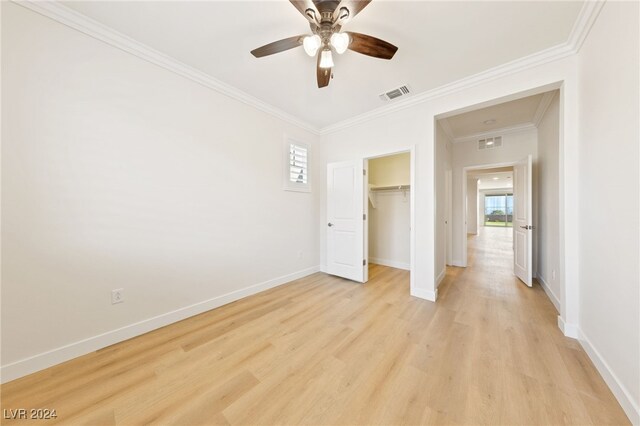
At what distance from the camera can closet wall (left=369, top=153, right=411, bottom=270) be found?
13.9 ft

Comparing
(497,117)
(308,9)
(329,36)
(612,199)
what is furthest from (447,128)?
(308,9)

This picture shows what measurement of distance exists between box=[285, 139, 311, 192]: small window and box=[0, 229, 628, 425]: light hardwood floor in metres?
1.99

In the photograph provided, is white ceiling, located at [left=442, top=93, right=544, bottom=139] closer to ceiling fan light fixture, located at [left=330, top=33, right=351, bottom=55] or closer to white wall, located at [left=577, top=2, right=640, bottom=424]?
white wall, located at [left=577, top=2, right=640, bottom=424]

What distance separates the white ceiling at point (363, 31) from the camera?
164 centimetres

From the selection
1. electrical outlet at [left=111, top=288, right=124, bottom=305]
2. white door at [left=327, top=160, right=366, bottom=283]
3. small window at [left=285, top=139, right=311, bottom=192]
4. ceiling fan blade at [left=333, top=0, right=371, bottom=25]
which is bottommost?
electrical outlet at [left=111, top=288, right=124, bottom=305]

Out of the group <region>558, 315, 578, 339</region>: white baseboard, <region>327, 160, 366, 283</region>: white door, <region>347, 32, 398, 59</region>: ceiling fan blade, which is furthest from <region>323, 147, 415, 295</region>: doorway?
<region>347, 32, 398, 59</region>: ceiling fan blade

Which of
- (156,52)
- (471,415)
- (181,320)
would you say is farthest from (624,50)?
(181,320)

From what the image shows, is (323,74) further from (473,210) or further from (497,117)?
(473,210)

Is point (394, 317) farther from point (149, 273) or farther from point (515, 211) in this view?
point (515, 211)

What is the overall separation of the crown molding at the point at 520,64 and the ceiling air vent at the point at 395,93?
0.14m

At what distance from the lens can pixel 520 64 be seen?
2.15 metres

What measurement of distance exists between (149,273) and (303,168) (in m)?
2.58

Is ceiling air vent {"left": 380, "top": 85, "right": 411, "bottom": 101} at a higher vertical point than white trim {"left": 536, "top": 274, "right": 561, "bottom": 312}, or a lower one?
higher

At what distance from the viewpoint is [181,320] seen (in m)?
2.26
